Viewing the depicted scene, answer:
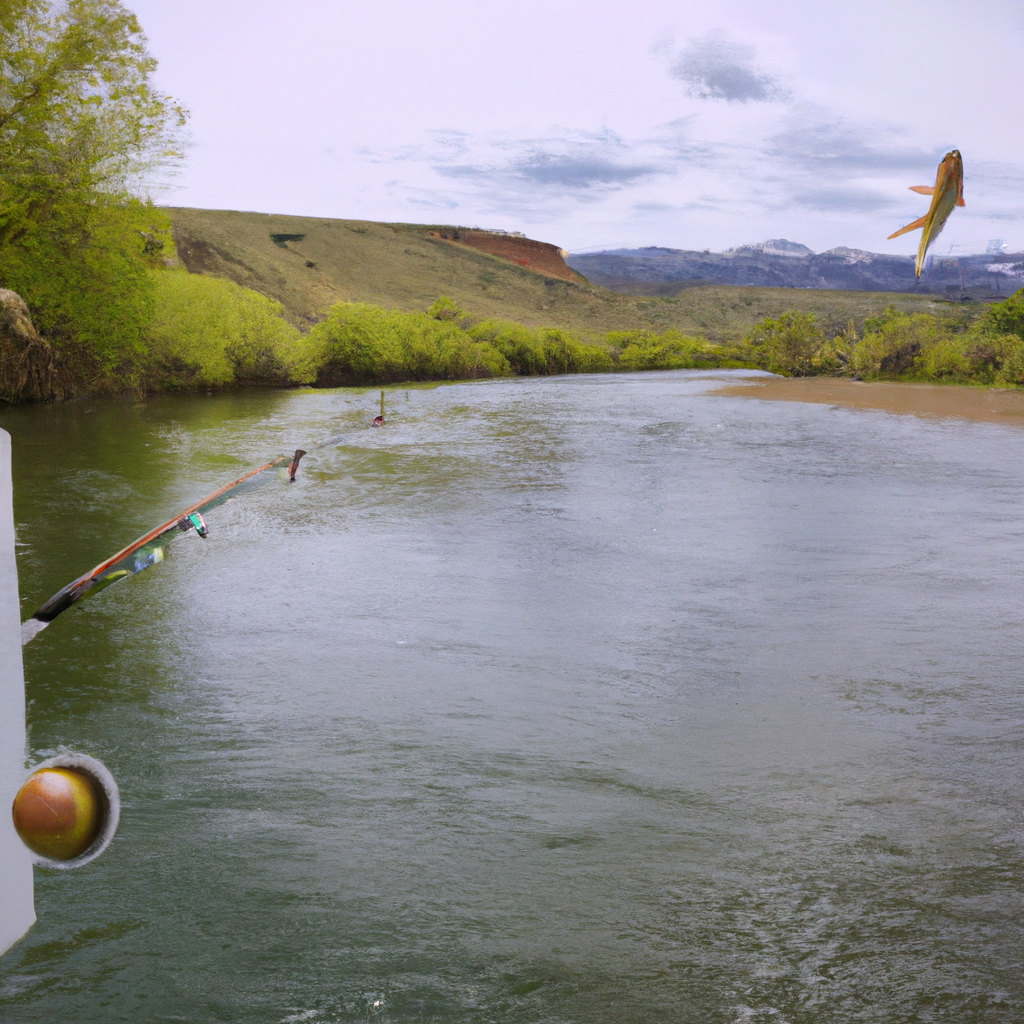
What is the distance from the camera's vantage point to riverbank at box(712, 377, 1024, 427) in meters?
26.7

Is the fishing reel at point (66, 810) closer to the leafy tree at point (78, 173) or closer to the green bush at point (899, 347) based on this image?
the leafy tree at point (78, 173)

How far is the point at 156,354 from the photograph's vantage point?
2991 cm

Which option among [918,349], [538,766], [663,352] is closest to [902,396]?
[918,349]

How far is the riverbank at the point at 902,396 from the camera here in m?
26.7

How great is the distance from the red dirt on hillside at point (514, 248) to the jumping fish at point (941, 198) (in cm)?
10312

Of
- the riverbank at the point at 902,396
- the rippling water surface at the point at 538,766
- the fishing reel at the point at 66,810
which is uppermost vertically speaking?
the riverbank at the point at 902,396

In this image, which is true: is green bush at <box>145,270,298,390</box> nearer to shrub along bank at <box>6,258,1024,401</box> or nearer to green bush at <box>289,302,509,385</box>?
shrub along bank at <box>6,258,1024,401</box>

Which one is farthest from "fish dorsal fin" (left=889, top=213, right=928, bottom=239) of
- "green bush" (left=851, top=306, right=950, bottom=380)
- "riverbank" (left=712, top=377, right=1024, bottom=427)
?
"green bush" (left=851, top=306, right=950, bottom=380)

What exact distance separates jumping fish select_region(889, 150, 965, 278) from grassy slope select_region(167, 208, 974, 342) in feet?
199

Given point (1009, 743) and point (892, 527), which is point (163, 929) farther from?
point (892, 527)

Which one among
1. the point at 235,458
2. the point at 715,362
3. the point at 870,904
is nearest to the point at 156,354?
the point at 235,458

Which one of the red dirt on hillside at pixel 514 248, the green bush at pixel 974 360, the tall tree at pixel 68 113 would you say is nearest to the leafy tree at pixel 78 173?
the tall tree at pixel 68 113

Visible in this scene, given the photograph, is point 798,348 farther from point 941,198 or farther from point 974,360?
point 941,198

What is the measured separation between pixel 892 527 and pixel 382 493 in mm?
6754
